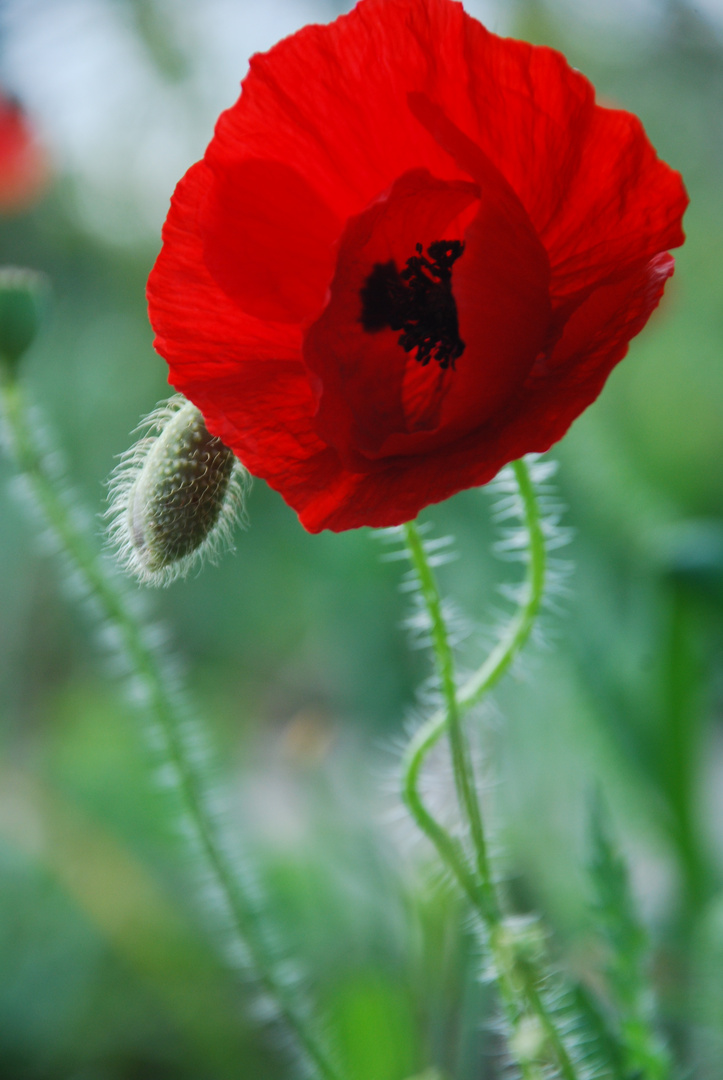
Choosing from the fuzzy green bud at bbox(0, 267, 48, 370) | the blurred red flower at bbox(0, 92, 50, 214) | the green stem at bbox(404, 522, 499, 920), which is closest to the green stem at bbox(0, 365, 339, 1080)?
the fuzzy green bud at bbox(0, 267, 48, 370)

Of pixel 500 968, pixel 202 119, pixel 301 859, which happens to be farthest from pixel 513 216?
pixel 202 119

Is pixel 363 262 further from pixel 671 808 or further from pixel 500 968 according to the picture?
pixel 671 808

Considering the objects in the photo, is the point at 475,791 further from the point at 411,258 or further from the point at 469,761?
the point at 411,258

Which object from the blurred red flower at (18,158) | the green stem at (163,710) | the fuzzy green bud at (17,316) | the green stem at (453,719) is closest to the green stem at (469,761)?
the green stem at (453,719)

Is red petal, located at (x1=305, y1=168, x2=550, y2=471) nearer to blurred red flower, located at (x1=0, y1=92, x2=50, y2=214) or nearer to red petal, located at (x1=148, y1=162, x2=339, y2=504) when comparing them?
red petal, located at (x1=148, y1=162, x2=339, y2=504)

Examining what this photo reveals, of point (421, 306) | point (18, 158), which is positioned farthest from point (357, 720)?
point (421, 306)

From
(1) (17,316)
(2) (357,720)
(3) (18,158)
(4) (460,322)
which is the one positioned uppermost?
(3) (18,158)
